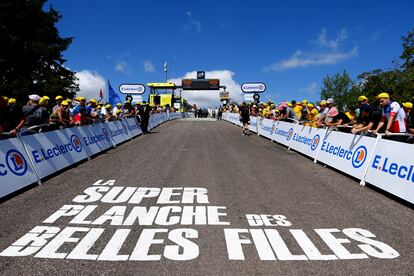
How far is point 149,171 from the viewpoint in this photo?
912 centimetres

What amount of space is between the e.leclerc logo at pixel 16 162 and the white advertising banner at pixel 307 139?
8.47 m

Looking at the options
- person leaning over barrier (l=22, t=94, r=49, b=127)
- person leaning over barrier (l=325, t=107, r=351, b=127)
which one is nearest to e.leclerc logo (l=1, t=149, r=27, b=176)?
person leaning over barrier (l=22, t=94, r=49, b=127)

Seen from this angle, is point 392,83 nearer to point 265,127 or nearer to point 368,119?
point 265,127

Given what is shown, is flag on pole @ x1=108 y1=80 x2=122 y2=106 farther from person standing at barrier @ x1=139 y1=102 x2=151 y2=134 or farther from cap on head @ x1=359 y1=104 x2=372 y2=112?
cap on head @ x1=359 y1=104 x2=372 y2=112

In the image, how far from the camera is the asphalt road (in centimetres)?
380

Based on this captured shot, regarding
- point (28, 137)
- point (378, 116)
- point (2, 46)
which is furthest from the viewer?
point (2, 46)

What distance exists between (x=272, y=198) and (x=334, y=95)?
98.1 meters

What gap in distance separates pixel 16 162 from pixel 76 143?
3591 millimetres

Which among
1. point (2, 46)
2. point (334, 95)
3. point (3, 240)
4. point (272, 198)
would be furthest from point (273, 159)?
point (334, 95)

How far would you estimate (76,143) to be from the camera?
35.0 ft

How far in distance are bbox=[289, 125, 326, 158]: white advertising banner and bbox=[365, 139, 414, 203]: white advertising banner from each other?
3.55 m

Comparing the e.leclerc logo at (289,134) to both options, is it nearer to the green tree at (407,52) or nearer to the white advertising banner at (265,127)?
the white advertising banner at (265,127)

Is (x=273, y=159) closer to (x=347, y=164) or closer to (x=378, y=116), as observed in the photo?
(x=347, y=164)

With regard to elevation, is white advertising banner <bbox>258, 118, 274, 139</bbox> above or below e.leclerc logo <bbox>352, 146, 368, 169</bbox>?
below
